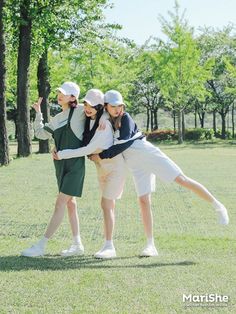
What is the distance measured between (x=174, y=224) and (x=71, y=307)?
4110mm

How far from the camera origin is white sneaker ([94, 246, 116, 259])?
5.97 meters

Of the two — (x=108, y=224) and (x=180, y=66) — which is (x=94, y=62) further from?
(x=108, y=224)

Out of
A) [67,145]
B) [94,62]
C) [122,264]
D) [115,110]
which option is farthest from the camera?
[94,62]

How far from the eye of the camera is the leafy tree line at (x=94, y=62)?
22.2 m

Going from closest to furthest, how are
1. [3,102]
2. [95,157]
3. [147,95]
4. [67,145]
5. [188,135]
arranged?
1. [95,157]
2. [67,145]
3. [3,102]
4. [188,135]
5. [147,95]

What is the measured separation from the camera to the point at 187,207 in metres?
9.94

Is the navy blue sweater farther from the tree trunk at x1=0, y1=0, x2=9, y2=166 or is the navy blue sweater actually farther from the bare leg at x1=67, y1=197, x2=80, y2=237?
the tree trunk at x1=0, y1=0, x2=9, y2=166

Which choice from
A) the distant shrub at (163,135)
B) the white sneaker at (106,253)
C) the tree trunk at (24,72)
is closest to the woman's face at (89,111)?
the white sneaker at (106,253)

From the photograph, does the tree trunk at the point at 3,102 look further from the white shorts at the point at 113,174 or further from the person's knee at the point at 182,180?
the person's knee at the point at 182,180

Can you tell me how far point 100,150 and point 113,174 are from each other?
341 millimetres

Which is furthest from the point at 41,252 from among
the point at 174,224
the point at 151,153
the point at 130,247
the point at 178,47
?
the point at 178,47

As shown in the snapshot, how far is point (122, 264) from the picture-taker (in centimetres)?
570

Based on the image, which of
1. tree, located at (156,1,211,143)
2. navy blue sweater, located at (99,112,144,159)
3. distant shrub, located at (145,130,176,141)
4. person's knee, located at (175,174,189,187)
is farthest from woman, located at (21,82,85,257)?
distant shrub, located at (145,130,176,141)

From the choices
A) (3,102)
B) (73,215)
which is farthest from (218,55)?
(73,215)
